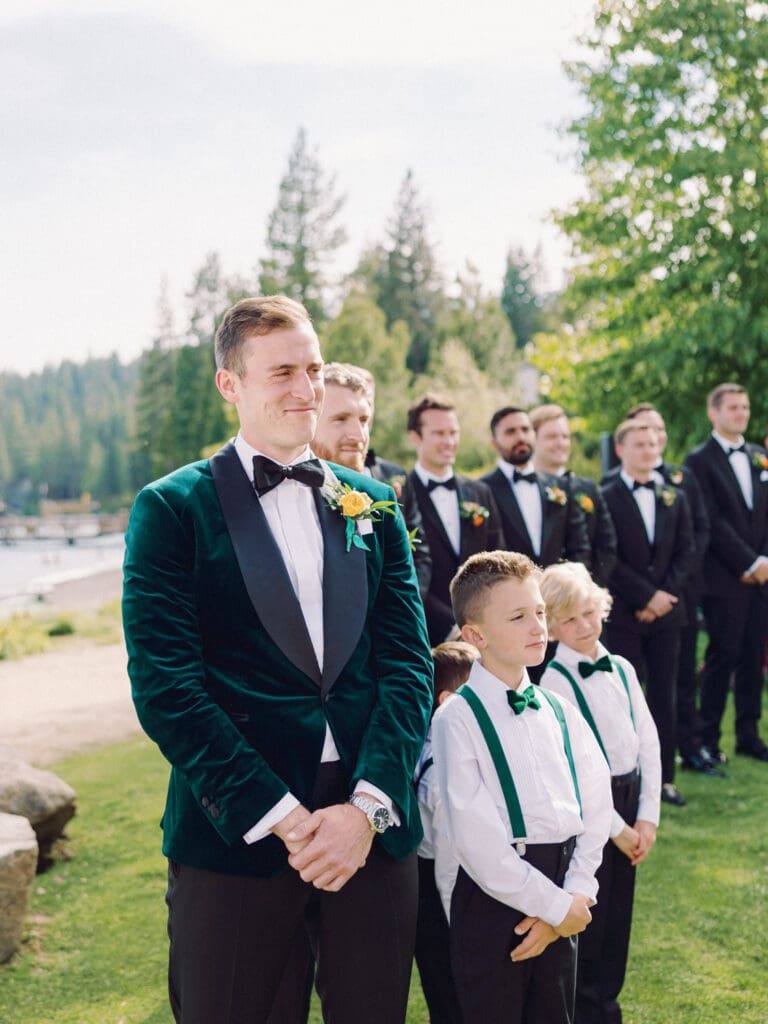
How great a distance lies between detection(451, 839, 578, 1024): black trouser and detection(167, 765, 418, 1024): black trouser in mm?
401

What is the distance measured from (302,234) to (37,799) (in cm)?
3666

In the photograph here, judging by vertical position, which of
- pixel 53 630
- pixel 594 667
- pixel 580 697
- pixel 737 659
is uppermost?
pixel 594 667

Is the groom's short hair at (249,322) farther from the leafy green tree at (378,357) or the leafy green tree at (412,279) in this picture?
the leafy green tree at (412,279)

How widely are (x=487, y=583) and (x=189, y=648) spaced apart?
3.48ft

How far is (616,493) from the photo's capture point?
6.06 m

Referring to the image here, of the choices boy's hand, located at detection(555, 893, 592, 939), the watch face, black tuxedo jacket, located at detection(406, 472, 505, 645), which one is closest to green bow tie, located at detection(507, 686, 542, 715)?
boy's hand, located at detection(555, 893, 592, 939)

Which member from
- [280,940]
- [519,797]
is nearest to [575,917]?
[519,797]

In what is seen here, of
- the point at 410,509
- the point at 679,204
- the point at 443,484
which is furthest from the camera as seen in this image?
the point at 679,204

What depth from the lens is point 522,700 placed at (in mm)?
2676

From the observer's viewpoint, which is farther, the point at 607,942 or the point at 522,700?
the point at 607,942

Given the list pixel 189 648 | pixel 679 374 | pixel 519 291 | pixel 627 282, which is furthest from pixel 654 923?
pixel 519 291

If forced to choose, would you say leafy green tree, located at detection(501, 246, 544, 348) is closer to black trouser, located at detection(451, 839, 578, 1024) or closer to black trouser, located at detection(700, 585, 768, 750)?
black trouser, located at detection(700, 585, 768, 750)

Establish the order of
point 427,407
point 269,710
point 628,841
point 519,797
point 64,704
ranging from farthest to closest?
point 64,704, point 427,407, point 628,841, point 519,797, point 269,710

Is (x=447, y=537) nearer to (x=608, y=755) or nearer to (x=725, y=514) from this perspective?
(x=608, y=755)
